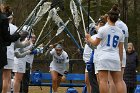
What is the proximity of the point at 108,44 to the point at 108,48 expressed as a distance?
0.07m

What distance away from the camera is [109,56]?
9.60 m

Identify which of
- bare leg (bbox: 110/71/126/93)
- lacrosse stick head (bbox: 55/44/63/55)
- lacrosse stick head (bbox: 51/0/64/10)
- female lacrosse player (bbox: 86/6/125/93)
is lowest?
bare leg (bbox: 110/71/126/93)

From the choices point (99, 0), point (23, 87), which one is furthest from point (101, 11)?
point (23, 87)

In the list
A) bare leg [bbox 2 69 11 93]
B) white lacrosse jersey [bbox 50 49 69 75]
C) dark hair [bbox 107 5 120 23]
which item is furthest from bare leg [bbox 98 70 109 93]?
white lacrosse jersey [bbox 50 49 69 75]

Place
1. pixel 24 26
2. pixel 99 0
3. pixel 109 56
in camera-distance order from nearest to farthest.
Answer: pixel 109 56, pixel 24 26, pixel 99 0

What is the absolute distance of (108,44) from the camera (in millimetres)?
9641

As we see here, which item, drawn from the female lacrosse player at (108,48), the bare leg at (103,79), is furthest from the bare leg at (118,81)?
the bare leg at (103,79)

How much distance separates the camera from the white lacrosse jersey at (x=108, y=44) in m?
9.60

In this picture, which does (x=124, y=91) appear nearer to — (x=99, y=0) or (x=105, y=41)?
(x=105, y=41)

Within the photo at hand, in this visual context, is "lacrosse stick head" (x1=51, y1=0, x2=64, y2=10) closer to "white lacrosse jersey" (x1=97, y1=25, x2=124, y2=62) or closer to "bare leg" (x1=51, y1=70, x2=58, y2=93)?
"bare leg" (x1=51, y1=70, x2=58, y2=93)

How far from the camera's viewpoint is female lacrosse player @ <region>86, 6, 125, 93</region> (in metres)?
9.60

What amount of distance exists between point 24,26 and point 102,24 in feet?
9.69

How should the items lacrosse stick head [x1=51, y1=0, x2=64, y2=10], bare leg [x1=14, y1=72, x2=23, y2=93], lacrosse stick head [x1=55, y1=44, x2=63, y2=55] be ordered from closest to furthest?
bare leg [x1=14, y1=72, x2=23, y2=93], lacrosse stick head [x1=51, y1=0, x2=64, y2=10], lacrosse stick head [x1=55, y1=44, x2=63, y2=55]

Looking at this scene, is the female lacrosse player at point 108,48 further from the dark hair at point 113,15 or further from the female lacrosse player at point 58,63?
the female lacrosse player at point 58,63
